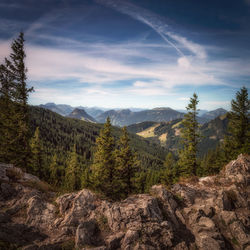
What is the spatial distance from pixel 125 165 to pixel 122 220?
14.1m

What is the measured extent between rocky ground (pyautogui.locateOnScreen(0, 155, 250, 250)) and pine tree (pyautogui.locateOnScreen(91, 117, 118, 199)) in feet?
33.8

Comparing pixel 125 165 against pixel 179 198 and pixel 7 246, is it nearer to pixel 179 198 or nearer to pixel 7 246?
pixel 179 198

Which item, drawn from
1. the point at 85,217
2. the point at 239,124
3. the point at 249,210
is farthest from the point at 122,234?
the point at 239,124

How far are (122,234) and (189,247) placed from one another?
13.9 ft

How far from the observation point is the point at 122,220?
377 inches

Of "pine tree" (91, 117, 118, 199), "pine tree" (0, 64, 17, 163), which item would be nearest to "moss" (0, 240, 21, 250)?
"pine tree" (91, 117, 118, 199)

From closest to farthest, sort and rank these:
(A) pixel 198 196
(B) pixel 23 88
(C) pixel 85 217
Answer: (C) pixel 85 217 → (A) pixel 198 196 → (B) pixel 23 88

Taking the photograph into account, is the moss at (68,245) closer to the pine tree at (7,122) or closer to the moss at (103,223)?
the moss at (103,223)

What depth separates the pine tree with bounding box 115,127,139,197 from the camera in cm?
2355

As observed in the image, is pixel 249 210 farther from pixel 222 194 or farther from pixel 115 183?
pixel 115 183

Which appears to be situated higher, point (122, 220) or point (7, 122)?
point (7, 122)

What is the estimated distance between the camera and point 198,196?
1324cm

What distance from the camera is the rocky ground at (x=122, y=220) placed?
8211mm

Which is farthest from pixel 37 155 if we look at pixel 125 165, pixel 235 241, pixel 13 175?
pixel 235 241
